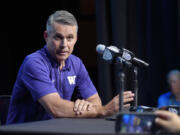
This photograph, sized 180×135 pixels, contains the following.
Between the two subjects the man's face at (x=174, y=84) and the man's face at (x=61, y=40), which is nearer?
the man's face at (x=61, y=40)

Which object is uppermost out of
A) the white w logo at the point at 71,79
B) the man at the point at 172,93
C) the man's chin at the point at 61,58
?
the man's chin at the point at 61,58

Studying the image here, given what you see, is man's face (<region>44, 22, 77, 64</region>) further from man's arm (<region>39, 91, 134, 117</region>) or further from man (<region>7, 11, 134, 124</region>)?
man's arm (<region>39, 91, 134, 117</region>)

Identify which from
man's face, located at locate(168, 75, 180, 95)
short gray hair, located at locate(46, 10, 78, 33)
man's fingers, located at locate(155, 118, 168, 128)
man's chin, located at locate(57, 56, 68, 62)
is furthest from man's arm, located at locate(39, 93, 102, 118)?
man's face, located at locate(168, 75, 180, 95)

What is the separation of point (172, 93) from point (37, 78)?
184 cm

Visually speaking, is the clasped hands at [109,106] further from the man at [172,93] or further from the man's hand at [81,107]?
the man at [172,93]

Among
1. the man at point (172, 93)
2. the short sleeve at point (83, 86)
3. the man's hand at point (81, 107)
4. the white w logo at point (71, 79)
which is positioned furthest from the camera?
the man at point (172, 93)

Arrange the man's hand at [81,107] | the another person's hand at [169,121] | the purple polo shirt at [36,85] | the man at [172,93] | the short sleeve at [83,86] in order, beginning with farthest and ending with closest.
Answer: the man at [172,93] → the short sleeve at [83,86] → the purple polo shirt at [36,85] → the man's hand at [81,107] → the another person's hand at [169,121]

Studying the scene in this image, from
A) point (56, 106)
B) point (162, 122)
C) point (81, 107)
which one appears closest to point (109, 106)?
point (81, 107)

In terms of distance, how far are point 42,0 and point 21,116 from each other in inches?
102

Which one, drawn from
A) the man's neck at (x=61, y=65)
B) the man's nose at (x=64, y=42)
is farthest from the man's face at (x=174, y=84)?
the man's nose at (x=64, y=42)

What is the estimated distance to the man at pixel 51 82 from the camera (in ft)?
7.00

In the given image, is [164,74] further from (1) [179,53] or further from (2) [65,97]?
(2) [65,97]

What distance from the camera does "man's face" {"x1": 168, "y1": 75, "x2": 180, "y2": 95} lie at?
3.69 metres

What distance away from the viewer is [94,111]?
2082 mm
